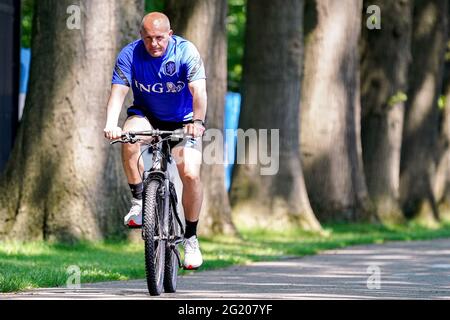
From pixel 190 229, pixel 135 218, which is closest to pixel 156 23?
pixel 135 218

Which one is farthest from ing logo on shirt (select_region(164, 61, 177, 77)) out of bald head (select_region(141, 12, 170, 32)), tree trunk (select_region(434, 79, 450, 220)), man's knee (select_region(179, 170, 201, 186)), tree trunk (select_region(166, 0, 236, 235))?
tree trunk (select_region(434, 79, 450, 220))

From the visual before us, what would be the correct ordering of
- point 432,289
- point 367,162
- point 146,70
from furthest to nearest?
1. point 367,162
2. point 432,289
3. point 146,70

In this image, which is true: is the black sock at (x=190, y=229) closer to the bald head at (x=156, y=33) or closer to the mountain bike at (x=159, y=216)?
the mountain bike at (x=159, y=216)

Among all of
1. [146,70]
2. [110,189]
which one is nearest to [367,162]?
[110,189]

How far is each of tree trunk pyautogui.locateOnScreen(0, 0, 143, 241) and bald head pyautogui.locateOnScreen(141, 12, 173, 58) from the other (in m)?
6.12

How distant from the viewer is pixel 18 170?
17.8m

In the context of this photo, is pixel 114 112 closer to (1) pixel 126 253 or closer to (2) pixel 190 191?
(2) pixel 190 191

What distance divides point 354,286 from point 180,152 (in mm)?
2326

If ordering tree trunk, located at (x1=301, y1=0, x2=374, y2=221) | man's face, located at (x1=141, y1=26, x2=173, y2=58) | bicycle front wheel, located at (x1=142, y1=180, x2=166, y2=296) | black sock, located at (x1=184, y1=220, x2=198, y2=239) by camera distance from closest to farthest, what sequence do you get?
bicycle front wheel, located at (x1=142, y1=180, x2=166, y2=296) < man's face, located at (x1=141, y1=26, x2=173, y2=58) < black sock, located at (x1=184, y1=220, x2=198, y2=239) < tree trunk, located at (x1=301, y1=0, x2=374, y2=221)

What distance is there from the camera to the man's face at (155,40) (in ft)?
36.9

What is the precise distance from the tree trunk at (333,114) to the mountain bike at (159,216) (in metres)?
13.7

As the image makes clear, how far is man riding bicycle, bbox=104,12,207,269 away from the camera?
11.3m

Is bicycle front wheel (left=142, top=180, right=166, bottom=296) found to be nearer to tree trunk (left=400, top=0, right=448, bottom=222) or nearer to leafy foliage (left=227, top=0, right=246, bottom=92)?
tree trunk (left=400, top=0, right=448, bottom=222)
